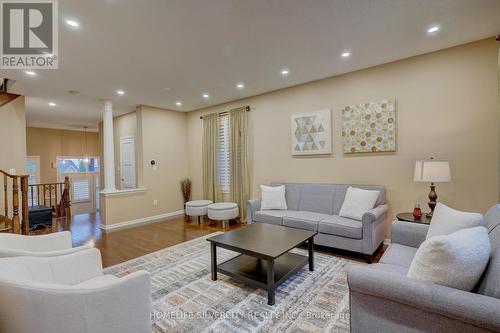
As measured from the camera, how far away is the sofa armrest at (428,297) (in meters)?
1.07

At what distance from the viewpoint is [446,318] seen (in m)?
1.18

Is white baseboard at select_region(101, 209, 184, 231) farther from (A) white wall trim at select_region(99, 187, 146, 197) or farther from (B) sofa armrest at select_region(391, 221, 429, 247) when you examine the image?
(B) sofa armrest at select_region(391, 221, 429, 247)

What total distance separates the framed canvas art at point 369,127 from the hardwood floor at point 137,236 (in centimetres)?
158

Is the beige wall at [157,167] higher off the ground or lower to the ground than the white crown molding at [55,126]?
lower

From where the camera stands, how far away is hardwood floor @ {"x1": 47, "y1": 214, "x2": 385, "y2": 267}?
3.54 m

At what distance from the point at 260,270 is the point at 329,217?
1550 mm

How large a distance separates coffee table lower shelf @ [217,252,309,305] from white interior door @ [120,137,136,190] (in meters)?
4.66

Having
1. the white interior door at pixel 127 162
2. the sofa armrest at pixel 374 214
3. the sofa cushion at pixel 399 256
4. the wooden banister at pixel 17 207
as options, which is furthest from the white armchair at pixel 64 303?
the white interior door at pixel 127 162

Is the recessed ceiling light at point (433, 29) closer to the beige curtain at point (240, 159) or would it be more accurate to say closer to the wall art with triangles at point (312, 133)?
the wall art with triangles at point (312, 133)

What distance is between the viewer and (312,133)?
14.4 ft

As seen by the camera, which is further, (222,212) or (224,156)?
(224,156)

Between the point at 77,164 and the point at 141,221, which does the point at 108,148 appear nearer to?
the point at 141,221

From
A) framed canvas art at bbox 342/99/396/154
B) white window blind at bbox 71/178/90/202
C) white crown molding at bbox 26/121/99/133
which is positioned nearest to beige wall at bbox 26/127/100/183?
white crown molding at bbox 26/121/99/133

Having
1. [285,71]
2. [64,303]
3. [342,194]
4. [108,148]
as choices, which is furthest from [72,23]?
[342,194]
